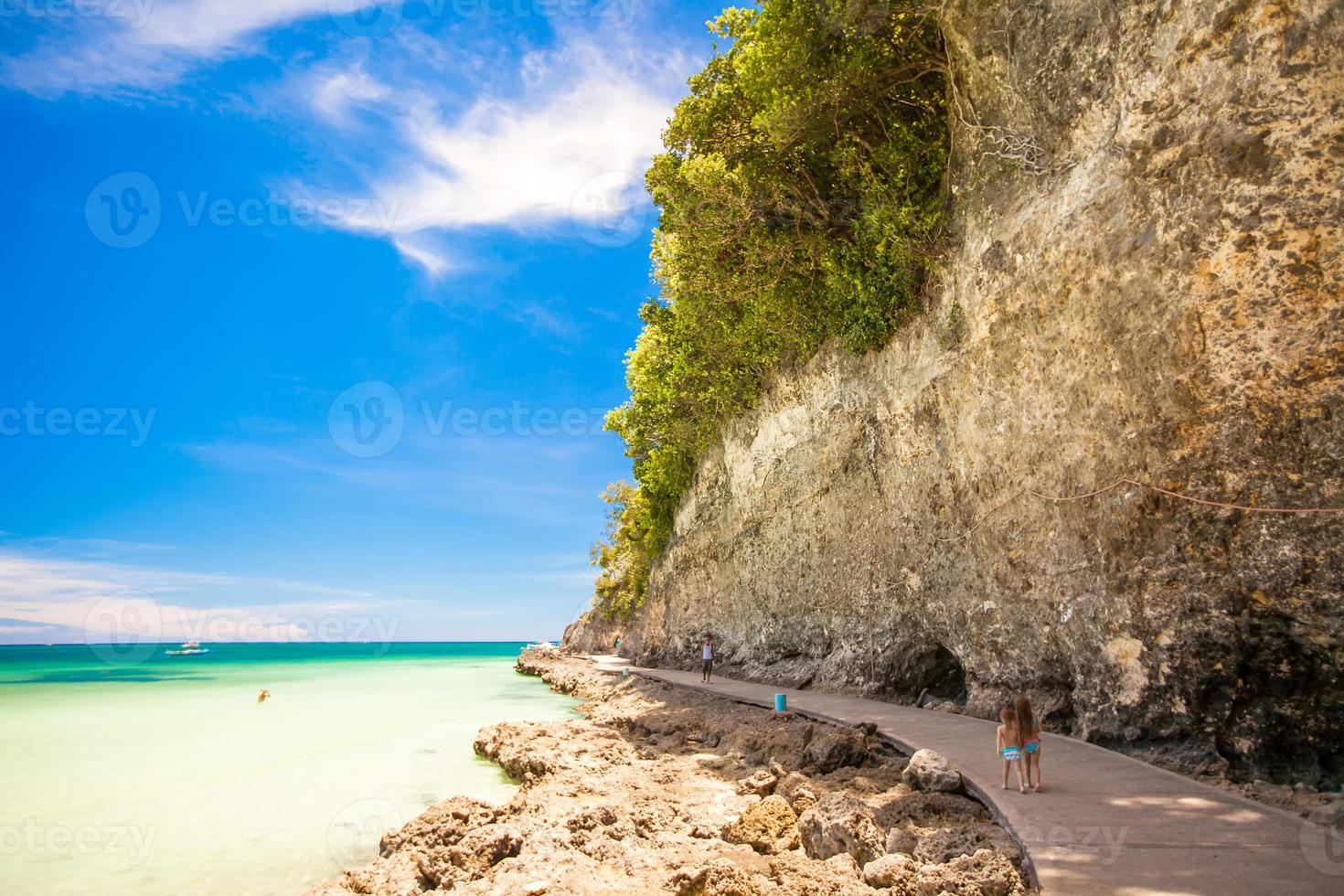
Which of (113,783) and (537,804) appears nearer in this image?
(537,804)

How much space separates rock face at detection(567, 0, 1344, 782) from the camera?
6742 mm

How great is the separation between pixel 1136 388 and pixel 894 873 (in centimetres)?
586

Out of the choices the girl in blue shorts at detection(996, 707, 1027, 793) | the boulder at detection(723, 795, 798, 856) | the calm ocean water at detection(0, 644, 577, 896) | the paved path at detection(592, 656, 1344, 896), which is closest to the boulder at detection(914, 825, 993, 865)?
the paved path at detection(592, 656, 1344, 896)

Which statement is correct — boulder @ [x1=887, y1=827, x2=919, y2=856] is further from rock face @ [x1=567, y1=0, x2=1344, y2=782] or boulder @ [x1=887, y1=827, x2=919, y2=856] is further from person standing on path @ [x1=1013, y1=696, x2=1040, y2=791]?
rock face @ [x1=567, y1=0, x2=1344, y2=782]

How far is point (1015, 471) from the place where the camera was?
33.4 ft

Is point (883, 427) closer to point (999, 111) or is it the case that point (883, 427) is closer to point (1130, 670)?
point (999, 111)

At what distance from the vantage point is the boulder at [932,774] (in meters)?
7.20

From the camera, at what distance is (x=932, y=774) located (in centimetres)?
732

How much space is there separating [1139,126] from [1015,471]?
14.7 ft

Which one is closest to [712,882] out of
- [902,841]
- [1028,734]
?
[902,841]

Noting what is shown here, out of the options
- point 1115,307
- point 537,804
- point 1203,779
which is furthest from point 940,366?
point 537,804

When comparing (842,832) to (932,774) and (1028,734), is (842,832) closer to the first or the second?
(932,774)

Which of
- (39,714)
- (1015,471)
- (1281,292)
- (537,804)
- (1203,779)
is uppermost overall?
(1281,292)

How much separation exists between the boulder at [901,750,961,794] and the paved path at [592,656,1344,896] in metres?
0.17
